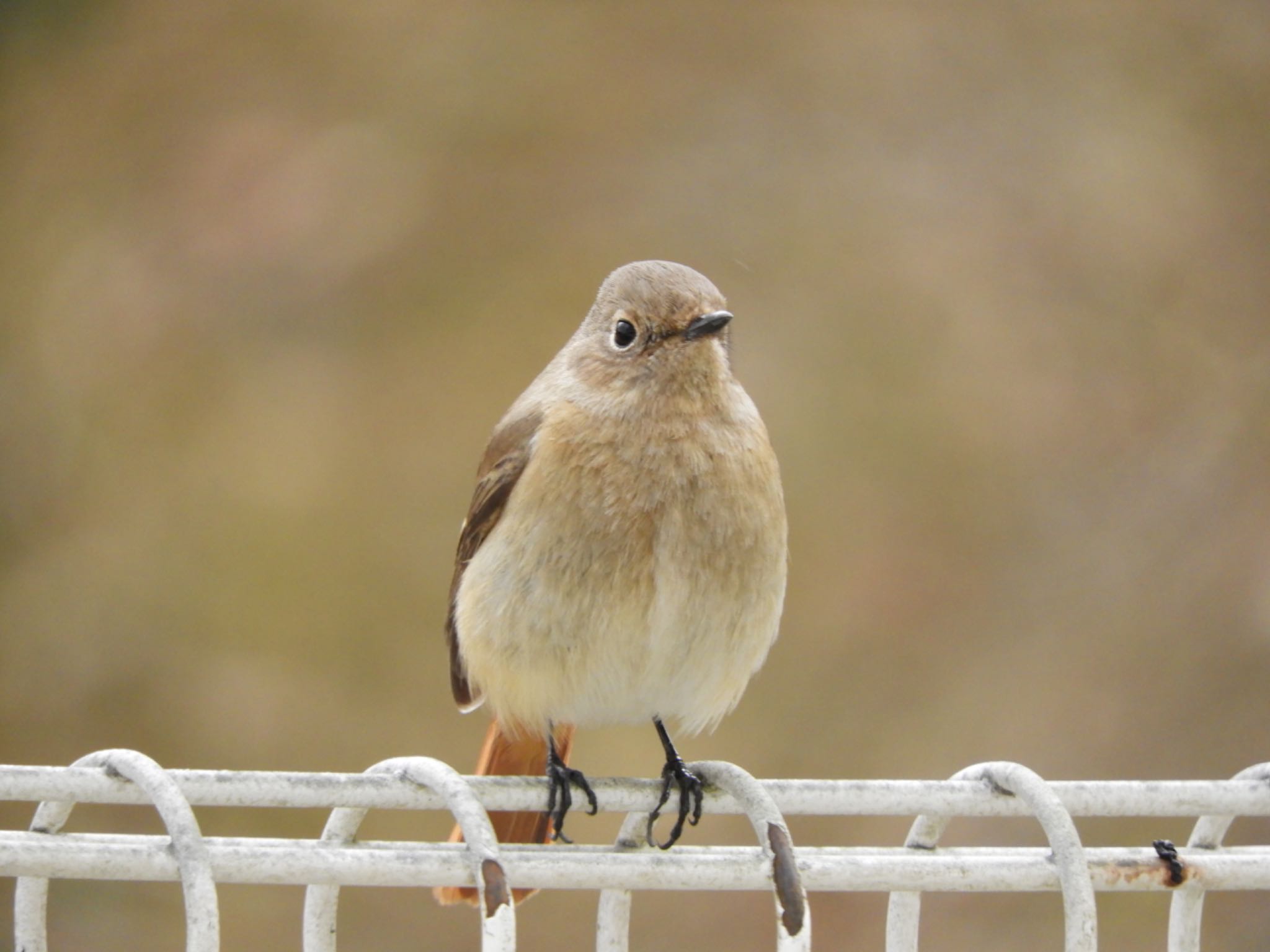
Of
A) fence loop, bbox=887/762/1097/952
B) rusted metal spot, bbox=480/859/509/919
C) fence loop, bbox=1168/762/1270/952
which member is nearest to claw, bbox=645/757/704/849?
fence loop, bbox=887/762/1097/952

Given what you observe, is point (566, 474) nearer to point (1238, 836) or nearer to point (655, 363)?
point (655, 363)

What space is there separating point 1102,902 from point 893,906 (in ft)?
10.1

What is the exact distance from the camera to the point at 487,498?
2.49 meters

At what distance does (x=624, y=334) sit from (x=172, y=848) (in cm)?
147

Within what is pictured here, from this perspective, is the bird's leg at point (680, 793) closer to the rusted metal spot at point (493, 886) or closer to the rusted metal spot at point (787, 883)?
the rusted metal spot at point (787, 883)

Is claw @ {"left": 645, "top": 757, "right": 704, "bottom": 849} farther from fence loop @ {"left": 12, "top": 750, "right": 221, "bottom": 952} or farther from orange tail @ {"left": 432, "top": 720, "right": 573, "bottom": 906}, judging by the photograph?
fence loop @ {"left": 12, "top": 750, "right": 221, "bottom": 952}

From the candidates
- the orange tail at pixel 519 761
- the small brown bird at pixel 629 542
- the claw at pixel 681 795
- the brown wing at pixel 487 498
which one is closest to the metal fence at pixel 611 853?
the claw at pixel 681 795

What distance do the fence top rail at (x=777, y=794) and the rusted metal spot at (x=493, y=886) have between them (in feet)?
0.42

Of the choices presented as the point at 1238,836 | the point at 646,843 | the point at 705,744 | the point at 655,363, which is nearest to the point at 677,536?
the point at 655,363

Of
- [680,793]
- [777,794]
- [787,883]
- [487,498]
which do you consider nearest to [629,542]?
[487,498]

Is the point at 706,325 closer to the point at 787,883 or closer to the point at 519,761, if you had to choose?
the point at 519,761

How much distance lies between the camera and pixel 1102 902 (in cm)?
424

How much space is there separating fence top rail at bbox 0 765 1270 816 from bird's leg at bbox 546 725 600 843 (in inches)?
10.4

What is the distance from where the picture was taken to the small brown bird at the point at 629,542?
2.25m
